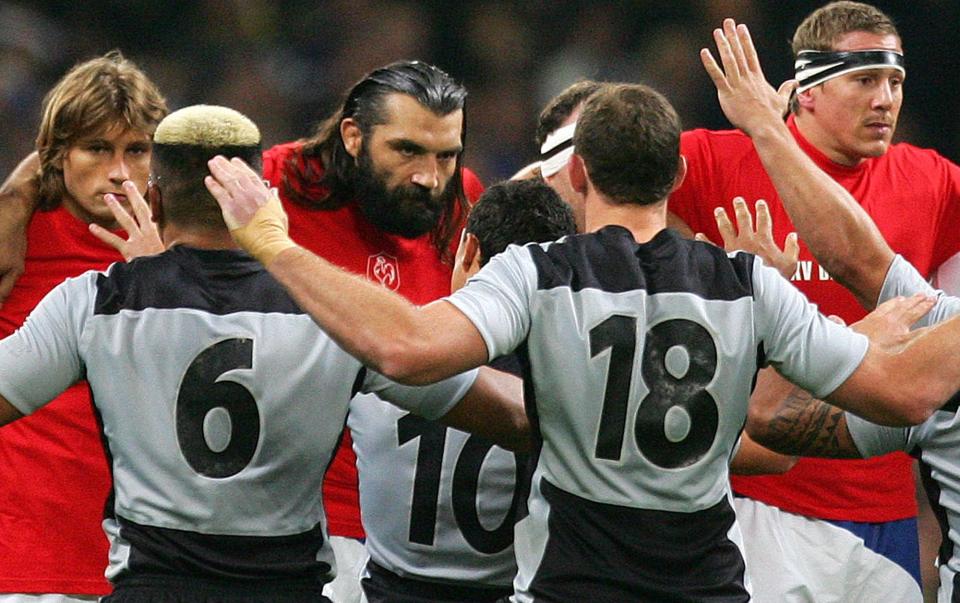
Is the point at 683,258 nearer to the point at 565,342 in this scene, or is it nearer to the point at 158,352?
the point at 565,342

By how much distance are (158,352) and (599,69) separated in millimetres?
7197

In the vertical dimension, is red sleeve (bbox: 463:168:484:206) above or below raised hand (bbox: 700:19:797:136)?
below

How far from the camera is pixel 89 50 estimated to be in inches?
382

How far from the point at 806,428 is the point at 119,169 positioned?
2.18 m

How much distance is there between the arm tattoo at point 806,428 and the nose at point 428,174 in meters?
1.62

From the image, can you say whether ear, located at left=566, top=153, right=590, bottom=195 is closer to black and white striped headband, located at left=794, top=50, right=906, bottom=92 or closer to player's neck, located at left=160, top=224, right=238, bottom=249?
player's neck, located at left=160, top=224, right=238, bottom=249

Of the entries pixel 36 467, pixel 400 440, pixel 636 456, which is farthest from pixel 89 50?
pixel 636 456

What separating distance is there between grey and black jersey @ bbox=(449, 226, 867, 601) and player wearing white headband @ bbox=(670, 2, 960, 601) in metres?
1.72

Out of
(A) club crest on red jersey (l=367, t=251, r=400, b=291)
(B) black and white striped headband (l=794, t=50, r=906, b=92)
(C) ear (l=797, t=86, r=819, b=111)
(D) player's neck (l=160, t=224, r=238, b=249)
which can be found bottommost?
(A) club crest on red jersey (l=367, t=251, r=400, b=291)

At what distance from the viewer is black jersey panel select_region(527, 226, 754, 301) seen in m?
3.15

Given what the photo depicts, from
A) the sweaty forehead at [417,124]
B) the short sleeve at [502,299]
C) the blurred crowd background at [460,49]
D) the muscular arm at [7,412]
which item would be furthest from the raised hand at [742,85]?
the blurred crowd background at [460,49]

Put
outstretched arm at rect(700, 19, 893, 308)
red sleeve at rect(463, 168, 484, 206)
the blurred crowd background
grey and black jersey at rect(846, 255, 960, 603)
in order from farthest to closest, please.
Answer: the blurred crowd background < red sleeve at rect(463, 168, 484, 206) < outstretched arm at rect(700, 19, 893, 308) < grey and black jersey at rect(846, 255, 960, 603)

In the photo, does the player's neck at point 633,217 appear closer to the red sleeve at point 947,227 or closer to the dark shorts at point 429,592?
the dark shorts at point 429,592

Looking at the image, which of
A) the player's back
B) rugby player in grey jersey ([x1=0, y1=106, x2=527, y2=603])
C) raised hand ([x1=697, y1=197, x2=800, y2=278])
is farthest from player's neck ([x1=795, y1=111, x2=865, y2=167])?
the player's back
